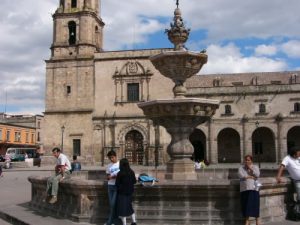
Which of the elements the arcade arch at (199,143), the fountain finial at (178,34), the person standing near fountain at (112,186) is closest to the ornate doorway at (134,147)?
the arcade arch at (199,143)

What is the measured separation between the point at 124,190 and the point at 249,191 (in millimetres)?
1894

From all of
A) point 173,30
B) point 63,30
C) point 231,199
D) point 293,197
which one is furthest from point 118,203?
point 63,30

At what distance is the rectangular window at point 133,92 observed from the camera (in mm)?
39269

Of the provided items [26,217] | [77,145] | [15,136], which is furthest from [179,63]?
[15,136]

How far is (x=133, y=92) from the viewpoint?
129 ft

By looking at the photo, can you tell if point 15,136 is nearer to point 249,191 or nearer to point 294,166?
point 294,166

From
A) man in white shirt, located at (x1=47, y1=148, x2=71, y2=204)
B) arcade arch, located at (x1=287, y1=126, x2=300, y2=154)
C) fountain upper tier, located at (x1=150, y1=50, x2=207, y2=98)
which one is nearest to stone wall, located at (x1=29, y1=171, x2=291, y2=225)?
man in white shirt, located at (x1=47, y1=148, x2=71, y2=204)

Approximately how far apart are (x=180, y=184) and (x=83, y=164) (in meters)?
31.8

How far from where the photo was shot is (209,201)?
7.21 meters

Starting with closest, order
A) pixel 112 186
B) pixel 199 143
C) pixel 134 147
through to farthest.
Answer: pixel 112 186 < pixel 134 147 < pixel 199 143

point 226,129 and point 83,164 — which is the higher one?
point 226,129

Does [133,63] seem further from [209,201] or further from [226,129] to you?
[209,201]

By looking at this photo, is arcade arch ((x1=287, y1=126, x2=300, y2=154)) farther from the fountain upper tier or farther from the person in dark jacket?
the person in dark jacket

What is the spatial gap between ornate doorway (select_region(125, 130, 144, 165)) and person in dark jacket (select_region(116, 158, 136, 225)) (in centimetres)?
3145
